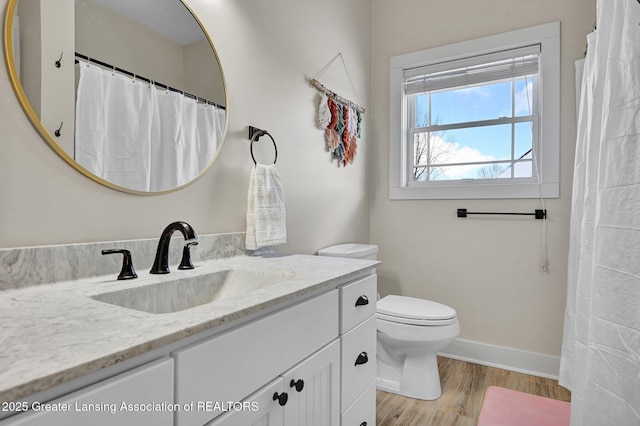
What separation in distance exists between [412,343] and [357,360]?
755 millimetres

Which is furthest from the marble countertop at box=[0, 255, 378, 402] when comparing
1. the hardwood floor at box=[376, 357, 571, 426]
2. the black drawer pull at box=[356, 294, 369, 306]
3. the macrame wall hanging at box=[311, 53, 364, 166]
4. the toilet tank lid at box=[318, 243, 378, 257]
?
the macrame wall hanging at box=[311, 53, 364, 166]

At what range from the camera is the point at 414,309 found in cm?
201

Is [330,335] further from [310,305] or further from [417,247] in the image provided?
[417,247]

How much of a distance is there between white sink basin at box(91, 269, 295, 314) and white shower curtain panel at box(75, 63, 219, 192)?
0.36 meters

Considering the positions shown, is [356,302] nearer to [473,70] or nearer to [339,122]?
[339,122]

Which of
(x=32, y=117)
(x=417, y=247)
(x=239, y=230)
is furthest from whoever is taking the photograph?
(x=417, y=247)

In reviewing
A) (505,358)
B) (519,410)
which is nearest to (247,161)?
(519,410)

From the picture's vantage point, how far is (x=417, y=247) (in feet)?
8.84

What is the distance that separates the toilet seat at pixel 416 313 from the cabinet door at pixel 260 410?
3.94ft

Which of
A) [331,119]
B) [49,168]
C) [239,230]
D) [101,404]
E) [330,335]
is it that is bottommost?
[330,335]

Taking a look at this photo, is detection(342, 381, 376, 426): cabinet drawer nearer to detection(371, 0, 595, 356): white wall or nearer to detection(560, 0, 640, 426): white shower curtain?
detection(560, 0, 640, 426): white shower curtain

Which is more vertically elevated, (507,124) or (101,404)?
(507,124)

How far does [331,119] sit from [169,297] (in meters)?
1.52

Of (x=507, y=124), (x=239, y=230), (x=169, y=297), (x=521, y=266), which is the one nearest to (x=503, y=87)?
(x=507, y=124)
